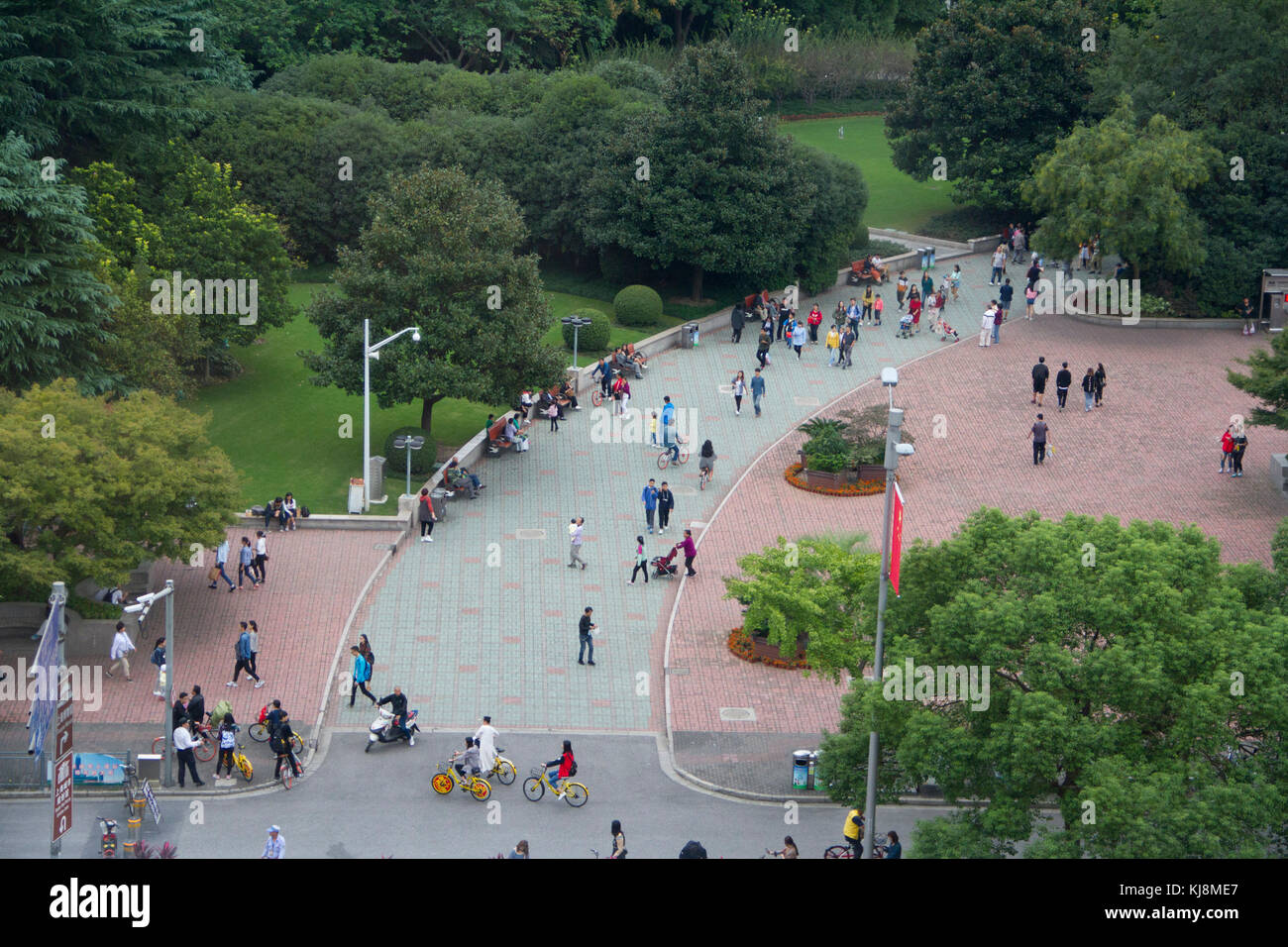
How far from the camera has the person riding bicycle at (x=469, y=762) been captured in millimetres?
28188

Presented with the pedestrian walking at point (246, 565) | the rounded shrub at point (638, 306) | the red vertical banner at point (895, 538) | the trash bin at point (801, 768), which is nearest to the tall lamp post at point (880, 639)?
the red vertical banner at point (895, 538)

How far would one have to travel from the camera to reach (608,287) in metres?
57.5

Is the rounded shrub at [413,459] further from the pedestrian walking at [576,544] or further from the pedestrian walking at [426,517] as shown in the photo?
the pedestrian walking at [576,544]

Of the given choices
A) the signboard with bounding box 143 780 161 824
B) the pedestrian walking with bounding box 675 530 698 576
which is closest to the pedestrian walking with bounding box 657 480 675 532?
the pedestrian walking with bounding box 675 530 698 576

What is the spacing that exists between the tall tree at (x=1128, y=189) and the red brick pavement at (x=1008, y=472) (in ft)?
9.42

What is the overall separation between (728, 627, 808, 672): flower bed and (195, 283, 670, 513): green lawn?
995 centimetres

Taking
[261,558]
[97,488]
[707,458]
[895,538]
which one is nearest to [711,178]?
[707,458]

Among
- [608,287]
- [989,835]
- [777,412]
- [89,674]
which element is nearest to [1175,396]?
[777,412]

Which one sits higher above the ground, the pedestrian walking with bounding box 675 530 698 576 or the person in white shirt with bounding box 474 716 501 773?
the pedestrian walking with bounding box 675 530 698 576

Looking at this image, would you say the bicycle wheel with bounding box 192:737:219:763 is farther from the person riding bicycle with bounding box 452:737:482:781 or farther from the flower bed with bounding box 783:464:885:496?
the flower bed with bounding box 783:464:885:496

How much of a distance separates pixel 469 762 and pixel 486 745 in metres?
0.54

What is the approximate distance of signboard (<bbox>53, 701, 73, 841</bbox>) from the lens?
22.0m

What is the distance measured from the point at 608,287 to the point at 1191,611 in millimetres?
35793

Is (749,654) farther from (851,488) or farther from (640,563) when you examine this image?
(851,488)
